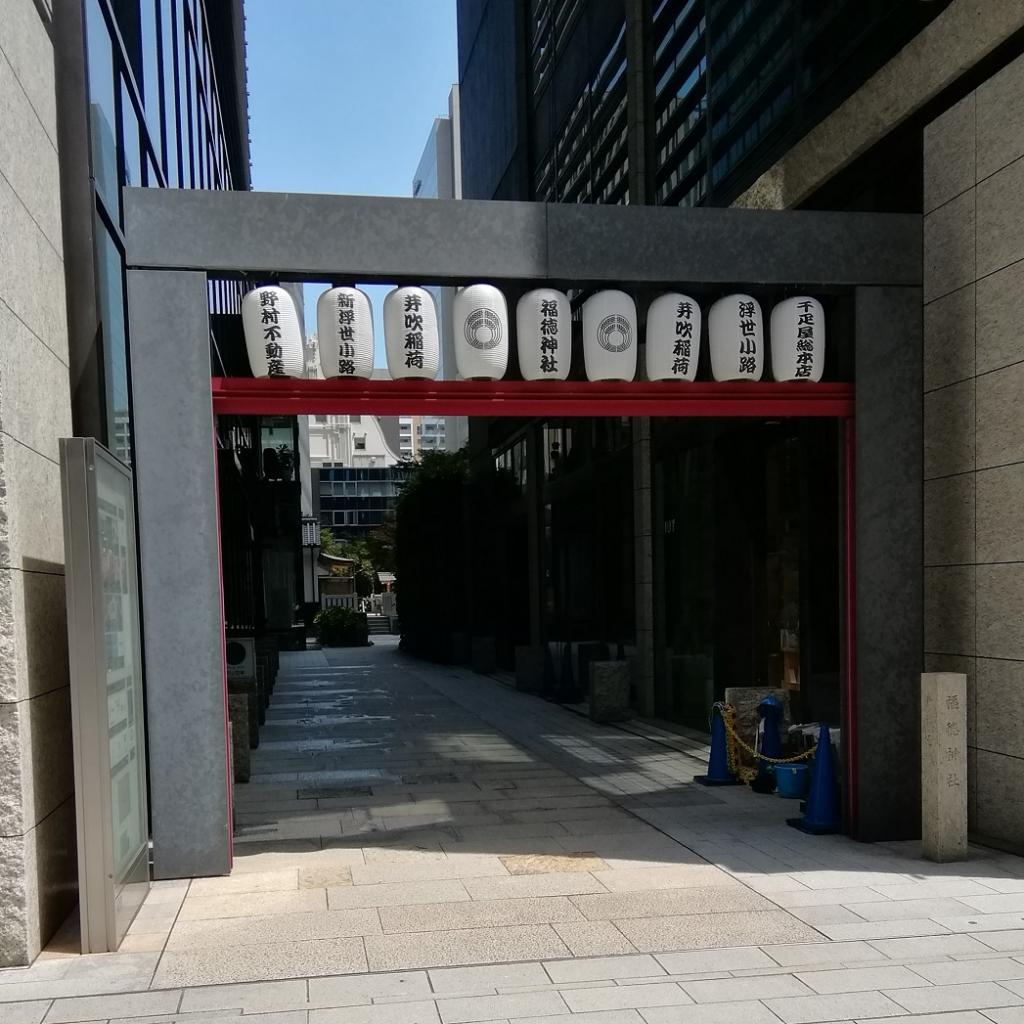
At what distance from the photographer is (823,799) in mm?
8977

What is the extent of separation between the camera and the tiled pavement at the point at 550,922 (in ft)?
17.9

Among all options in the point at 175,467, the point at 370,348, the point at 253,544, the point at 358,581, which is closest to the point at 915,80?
the point at 370,348

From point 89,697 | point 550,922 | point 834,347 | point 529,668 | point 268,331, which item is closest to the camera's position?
point 89,697

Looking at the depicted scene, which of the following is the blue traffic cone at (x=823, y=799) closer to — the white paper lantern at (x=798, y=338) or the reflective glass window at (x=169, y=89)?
the white paper lantern at (x=798, y=338)

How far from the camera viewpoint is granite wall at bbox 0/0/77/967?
5.91m

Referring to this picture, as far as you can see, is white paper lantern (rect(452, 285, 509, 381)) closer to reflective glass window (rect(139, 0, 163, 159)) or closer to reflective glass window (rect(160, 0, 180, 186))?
reflective glass window (rect(139, 0, 163, 159))

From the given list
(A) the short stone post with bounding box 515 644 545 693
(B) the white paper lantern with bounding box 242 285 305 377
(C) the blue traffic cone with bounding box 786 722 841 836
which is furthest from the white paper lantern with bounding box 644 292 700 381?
(A) the short stone post with bounding box 515 644 545 693

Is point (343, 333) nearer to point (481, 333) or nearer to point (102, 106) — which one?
point (481, 333)

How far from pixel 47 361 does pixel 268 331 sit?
164 centimetres

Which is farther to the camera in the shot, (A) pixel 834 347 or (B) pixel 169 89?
(B) pixel 169 89

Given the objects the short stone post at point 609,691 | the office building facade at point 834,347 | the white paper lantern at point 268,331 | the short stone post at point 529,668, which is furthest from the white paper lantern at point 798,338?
the short stone post at point 529,668

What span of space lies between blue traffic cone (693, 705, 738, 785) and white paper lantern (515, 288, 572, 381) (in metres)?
4.68

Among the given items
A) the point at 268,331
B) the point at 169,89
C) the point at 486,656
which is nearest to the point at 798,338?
the point at 268,331

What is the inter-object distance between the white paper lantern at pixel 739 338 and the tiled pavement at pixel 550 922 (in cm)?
390
